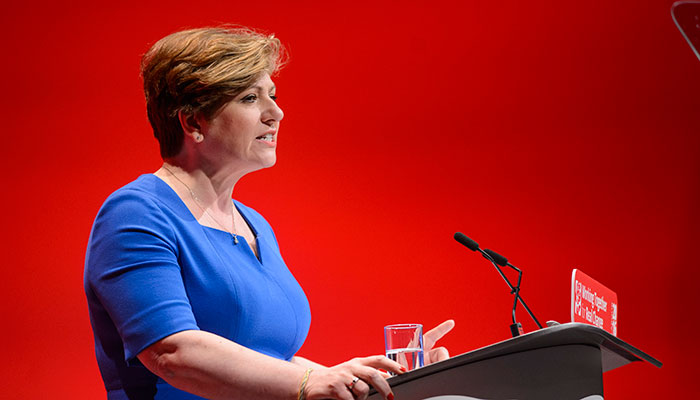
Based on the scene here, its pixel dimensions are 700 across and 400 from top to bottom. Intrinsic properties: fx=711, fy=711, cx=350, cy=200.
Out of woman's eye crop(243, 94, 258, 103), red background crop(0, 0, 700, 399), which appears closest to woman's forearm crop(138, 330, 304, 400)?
woman's eye crop(243, 94, 258, 103)

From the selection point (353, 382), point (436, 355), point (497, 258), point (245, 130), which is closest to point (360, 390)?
point (353, 382)

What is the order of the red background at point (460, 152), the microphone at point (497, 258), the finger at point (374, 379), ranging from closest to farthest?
the finger at point (374, 379)
the microphone at point (497, 258)
the red background at point (460, 152)

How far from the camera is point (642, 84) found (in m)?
2.99

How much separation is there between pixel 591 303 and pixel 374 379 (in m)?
0.56

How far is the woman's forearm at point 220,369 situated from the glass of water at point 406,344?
310 mm

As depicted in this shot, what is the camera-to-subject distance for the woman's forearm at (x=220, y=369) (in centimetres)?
109

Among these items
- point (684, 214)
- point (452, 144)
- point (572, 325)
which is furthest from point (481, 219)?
point (572, 325)

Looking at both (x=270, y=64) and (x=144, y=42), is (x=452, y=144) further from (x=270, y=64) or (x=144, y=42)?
(x=270, y=64)

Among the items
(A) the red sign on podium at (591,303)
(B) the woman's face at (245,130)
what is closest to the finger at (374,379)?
(A) the red sign on podium at (591,303)

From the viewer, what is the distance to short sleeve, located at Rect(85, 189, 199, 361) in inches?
44.8

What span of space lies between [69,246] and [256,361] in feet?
6.11

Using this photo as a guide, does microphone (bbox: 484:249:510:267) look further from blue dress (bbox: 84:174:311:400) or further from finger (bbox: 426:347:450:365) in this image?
blue dress (bbox: 84:174:311:400)

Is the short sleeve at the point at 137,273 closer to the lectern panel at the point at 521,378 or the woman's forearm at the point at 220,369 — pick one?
the woman's forearm at the point at 220,369

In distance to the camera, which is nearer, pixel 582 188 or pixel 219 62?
pixel 219 62
